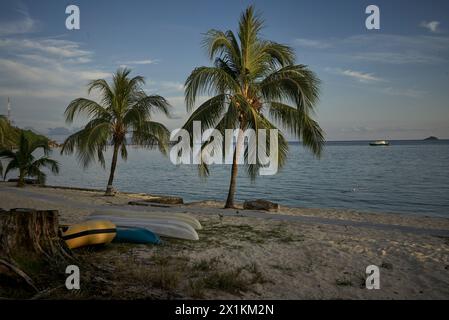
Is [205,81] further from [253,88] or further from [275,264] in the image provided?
[275,264]

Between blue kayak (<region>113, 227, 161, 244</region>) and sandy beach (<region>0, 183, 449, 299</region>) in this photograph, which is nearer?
sandy beach (<region>0, 183, 449, 299</region>)

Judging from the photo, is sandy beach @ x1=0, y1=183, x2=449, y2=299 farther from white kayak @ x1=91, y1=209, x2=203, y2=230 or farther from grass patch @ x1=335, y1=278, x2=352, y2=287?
white kayak @ x1=91, y1=209, x2=203, y2=230

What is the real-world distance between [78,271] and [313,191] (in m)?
21.6

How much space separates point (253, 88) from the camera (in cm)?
1201

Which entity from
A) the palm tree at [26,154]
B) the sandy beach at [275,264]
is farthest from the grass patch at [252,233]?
the palm tree at [26,154]

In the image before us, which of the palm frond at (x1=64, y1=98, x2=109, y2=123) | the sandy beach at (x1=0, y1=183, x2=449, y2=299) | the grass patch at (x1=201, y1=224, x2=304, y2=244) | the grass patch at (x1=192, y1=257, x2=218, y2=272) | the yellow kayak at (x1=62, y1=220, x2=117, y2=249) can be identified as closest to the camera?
the sandy beach at (x1=0, y1=183, x2=449, y2=299)

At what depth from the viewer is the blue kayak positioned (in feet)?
22.0

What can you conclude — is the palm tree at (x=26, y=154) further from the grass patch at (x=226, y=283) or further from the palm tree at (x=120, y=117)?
the grass patch at (x=226, y=283)

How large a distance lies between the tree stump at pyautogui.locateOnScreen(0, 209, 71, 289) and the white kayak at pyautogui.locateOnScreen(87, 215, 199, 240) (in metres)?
2.34

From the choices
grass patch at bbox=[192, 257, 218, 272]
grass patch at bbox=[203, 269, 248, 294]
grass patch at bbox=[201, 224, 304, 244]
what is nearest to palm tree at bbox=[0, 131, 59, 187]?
grass patch at bbox=[201, 224, 304, 244]

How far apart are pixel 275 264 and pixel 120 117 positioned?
12024 millimetres

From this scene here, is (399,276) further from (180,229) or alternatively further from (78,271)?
(78,271)
